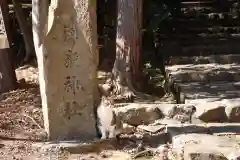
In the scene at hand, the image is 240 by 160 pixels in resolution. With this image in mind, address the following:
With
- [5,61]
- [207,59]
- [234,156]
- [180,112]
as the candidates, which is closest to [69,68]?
[180,112]

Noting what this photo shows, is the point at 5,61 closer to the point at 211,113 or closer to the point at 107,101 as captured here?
the point at 107,101

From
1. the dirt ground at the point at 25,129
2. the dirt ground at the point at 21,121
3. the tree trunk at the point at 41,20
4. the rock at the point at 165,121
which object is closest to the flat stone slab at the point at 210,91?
the rock at the point at 165,121

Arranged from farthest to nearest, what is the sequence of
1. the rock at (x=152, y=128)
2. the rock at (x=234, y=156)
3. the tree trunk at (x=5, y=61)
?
1. the tree trunk at (x=5, y=61)
2. the rock at (x=152, y=128)
3. the rock at (x=234, y=156)

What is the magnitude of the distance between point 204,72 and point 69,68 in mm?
3540

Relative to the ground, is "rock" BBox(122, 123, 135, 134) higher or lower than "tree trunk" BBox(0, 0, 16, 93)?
lower

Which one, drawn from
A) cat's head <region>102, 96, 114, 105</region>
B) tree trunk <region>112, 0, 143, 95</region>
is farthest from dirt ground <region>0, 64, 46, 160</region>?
tree trunk <region>112, 0, 143, 95</region>

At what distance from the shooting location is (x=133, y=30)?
767 cm

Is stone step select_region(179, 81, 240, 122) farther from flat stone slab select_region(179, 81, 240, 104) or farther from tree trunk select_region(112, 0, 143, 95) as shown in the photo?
Answer: tree trunk select_region(112, 0, 143, 95)

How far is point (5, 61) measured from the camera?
827 centimetres

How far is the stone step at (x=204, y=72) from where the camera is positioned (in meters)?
8.31

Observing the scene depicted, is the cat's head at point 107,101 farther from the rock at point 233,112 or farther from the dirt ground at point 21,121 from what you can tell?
the rock at point 233,112

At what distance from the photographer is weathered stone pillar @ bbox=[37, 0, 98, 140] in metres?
5.56

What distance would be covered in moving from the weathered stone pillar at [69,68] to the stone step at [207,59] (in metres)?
3.83

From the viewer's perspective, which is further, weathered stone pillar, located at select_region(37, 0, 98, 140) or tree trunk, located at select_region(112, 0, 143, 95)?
tree trunk, located at select_region(112, 0, 143, 95)
